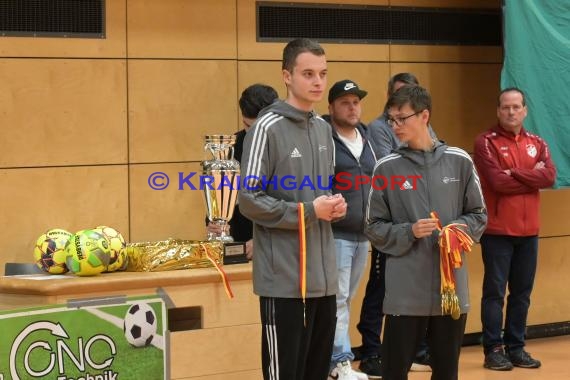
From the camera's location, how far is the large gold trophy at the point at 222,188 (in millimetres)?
5480

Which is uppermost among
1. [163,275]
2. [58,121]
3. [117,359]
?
[58,121]

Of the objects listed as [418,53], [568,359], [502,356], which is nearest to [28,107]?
[418,53]

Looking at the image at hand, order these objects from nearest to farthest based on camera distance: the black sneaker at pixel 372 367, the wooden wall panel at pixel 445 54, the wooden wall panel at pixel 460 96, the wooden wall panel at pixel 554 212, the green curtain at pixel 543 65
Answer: the black sneaker at pixel 372 367, the green curtain at pixel 543 65, the wooden wall panel at pixel 445 54, the wooden wall panel at pixel 460 96, the wooden wall panel at pixel 554 212

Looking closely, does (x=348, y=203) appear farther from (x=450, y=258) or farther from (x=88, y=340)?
(x=88, y=340)

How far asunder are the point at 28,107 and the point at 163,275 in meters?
1.44

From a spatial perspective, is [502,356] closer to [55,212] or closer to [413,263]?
[413,263]

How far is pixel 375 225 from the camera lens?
439 cm

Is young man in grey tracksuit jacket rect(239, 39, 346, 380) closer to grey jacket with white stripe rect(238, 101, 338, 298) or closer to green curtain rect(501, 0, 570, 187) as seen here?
grey jacket with white stripe rect(238, 101, 338, 298)

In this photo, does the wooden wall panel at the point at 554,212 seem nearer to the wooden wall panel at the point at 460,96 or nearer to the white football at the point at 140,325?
the wooden wall panel at the point at 460,96

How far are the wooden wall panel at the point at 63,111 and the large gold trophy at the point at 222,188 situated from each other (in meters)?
0.80

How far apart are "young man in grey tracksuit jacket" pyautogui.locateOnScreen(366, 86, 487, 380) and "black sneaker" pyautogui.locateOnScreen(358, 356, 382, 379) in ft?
6.45

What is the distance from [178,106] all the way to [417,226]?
8.25 feet

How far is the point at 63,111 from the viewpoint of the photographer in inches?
231

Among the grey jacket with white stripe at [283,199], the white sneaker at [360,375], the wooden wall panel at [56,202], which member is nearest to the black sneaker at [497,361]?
the white sneaker at [360,375]
